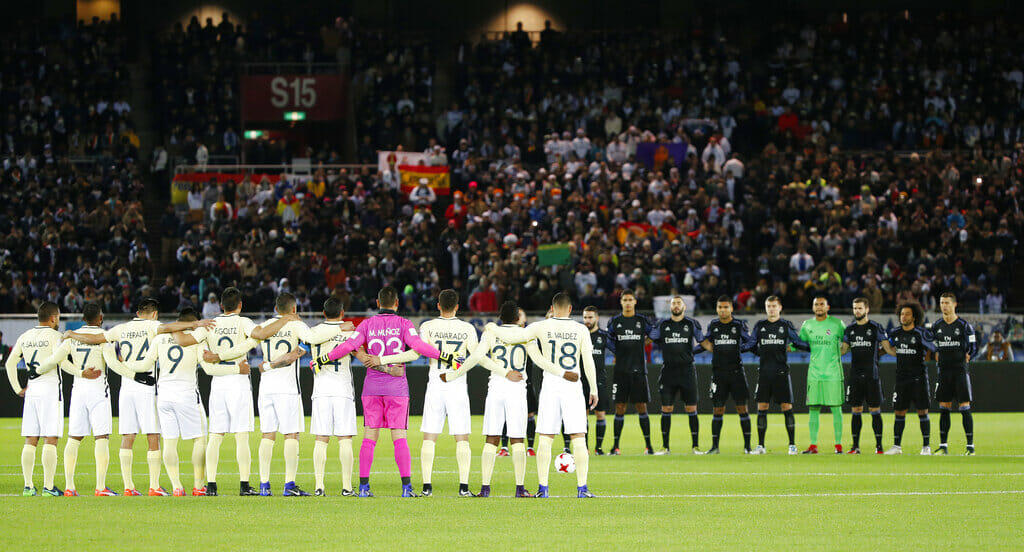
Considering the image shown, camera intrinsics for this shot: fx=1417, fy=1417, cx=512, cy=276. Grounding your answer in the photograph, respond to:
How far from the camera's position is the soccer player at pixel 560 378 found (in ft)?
47.9

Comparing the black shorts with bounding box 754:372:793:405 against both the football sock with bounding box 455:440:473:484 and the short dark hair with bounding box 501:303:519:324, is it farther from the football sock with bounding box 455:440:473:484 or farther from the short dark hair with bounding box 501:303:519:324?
the football sock with bounding box 455:440:473:484

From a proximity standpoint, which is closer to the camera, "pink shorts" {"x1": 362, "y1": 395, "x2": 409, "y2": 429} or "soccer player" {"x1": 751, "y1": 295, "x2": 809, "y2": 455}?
"pink shorts" {"x1": 362, "y1": 395, "x2": 409, "y2": 429}

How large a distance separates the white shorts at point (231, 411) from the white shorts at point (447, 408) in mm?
1878

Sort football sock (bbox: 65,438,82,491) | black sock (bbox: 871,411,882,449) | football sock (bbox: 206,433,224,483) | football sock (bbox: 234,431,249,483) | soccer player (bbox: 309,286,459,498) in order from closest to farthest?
soccer player (bbox: 309,286,459,498), football sock (bbox: 234,431,249,483), football sock (bbox: 206,433,224,483), football sock (bbox: 65,438,82,491), black sock (bbox: 871,411,882,449)

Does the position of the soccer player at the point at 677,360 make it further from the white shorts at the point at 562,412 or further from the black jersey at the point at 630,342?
the white shorts at the point at 562,412

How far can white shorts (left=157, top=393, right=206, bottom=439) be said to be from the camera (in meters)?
15.0

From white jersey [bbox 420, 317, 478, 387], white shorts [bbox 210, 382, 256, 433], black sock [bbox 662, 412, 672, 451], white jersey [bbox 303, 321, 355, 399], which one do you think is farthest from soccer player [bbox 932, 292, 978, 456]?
white shorts [bbox 210, 382, 256, 433]

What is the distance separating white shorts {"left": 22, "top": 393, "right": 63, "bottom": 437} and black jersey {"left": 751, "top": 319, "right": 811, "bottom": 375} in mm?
10383

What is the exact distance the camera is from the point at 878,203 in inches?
1377

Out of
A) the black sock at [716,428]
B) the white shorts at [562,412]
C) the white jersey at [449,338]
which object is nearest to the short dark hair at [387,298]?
the white jersey at [449,338]

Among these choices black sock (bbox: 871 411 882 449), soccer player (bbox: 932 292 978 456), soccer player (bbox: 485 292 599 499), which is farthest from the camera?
black sock (bbox: 871 411 882 449)

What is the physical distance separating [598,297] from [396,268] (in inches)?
214

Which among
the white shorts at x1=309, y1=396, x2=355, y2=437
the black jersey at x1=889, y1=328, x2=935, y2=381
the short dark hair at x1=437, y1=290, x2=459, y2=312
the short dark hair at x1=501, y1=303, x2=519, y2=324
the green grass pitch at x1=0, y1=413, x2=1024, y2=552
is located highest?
the short dark hair at x1=437, y1=290, x2=459, y2=312

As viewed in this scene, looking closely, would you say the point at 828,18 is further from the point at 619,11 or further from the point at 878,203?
the point at 878,203
